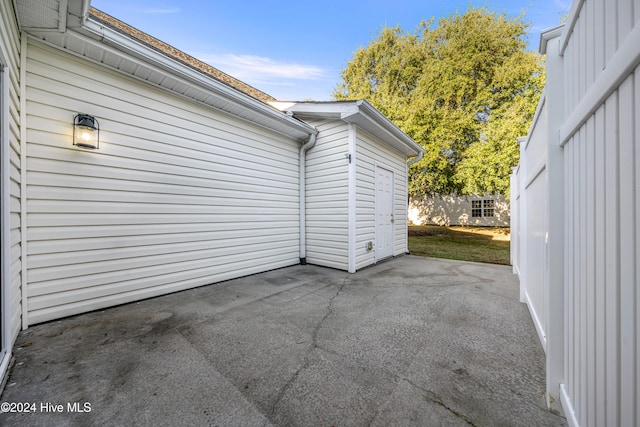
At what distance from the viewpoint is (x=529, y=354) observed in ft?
6.49

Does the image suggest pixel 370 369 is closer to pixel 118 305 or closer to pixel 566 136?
pixel 566 136

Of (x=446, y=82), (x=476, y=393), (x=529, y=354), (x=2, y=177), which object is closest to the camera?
(x=476, y=393)

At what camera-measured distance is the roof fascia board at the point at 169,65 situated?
8.16 feet

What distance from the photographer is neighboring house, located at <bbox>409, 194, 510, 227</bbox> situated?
14176 mm

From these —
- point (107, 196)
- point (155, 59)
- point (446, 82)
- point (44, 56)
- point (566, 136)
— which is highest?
point (446, 82)

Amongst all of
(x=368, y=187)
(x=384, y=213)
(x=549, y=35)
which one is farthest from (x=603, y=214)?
(x=384, y=213)

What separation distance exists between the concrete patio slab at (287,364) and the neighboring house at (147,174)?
535 millimetres

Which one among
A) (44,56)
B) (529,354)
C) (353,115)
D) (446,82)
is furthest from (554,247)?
(446,82)

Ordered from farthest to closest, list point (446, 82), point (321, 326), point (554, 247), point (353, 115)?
point (446, 82) → point (353, 115) → point (321, 326) → point (554, 247)

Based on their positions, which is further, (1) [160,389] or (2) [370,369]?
(2) [370,369]

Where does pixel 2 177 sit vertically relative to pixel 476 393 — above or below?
above

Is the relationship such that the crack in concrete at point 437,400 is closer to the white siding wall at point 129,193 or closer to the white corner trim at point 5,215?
the white corner trim at point 5,215

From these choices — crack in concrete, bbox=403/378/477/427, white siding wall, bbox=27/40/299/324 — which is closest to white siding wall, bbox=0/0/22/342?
white siding wall, bbox=27/40/299/324

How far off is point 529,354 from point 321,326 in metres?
1.78
